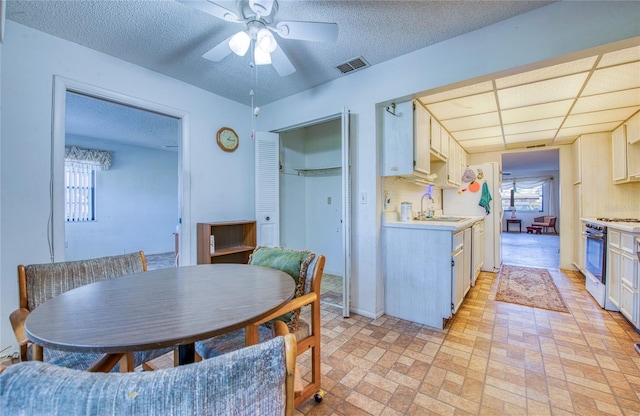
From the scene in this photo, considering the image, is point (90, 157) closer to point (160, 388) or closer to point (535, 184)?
point (160, 388)

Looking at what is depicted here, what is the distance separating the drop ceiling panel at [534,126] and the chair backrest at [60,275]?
182 inches

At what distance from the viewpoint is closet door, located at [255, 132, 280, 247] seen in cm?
338

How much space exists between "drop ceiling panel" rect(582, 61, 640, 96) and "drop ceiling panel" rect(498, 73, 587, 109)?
0.09 m

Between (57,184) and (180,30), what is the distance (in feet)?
5.25

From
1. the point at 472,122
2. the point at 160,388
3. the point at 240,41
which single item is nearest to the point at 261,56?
the point at 240,41

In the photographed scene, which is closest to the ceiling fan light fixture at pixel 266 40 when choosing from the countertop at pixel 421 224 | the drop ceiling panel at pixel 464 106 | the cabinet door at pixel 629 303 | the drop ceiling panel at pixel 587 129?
the countertop at pixel 421 224

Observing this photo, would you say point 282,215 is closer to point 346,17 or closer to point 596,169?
point 346,17

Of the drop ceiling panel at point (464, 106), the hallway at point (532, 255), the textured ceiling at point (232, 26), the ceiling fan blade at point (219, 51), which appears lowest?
the hallway at point (532, 255)

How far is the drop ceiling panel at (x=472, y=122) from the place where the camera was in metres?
3.36

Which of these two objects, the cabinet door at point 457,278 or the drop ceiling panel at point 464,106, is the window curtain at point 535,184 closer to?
the drop ceiling panel at point 464,106

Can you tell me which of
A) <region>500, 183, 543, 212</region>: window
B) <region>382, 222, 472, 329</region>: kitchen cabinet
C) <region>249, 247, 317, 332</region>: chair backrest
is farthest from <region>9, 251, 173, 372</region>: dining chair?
<region>500, 183, 543, 212</region>: window

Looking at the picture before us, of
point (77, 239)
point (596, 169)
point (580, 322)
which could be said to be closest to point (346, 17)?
point (580, 322)

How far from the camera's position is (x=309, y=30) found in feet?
5.39

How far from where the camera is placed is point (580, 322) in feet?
8.23
